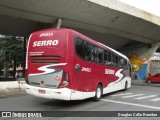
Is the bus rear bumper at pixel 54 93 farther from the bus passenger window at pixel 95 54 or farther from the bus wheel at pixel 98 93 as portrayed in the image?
the bus wheel at pixel 98 93

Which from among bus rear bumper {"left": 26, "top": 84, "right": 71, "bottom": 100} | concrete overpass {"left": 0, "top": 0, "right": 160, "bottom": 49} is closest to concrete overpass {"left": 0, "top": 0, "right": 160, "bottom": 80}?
concrete overpass {"left": 0, "top": 0, "right": 160, "bottom": 49}

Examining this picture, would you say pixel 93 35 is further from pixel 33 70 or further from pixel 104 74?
pixel 33 70

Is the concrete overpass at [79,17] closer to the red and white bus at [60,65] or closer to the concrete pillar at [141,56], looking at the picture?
the concrete pillar at [141,56]

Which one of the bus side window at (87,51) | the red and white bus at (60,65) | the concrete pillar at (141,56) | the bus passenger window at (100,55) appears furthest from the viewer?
the concrete pillar at (141,56)

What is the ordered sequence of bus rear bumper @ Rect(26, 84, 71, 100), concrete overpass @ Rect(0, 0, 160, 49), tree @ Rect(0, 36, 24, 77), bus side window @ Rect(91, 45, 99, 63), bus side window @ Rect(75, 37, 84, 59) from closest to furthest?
bus rear bumper @ Rect(26, 84, 71, 100), bus side window @ Rect(75, 37, 84, 59), bus side window @ Rect(91, 45, 99, 63), concrete overpass @ Rect(0, 0, 160, 49), tree @ Rect(0, 36, 24, 77)

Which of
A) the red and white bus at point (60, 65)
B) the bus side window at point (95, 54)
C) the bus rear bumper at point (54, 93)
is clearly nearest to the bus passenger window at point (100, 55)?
the bus side window at point (95, 54)

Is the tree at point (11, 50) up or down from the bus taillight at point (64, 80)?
A: up

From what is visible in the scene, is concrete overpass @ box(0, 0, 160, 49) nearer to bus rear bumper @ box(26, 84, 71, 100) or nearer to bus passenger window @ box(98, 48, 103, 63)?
bus passenger window @ box(98, 48, 103, 63)

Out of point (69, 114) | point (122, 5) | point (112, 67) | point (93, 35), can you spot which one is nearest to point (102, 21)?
point (122, 5)

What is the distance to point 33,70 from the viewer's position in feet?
36.3

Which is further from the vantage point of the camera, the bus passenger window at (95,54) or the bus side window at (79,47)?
the bus passenger window at (95,54)

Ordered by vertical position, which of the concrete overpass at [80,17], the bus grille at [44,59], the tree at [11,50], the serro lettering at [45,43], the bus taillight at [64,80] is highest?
the concrete overpass at [80,17]

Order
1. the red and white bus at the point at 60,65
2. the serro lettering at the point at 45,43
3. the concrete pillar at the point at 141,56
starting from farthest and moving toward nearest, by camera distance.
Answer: the concrete pillar at the point at 141,56, the serro lettering at the point at 45,43, the red and white bus at the point at 60,65

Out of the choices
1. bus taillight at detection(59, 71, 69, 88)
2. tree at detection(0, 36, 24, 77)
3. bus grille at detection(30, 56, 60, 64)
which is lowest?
bus taillight at detection(59, 71, 69, 88)
